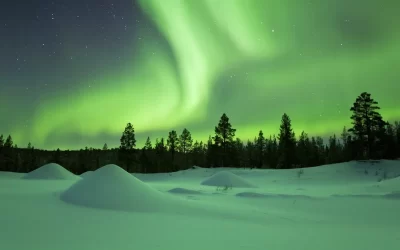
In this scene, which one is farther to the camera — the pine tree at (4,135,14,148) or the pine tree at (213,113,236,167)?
the pine tree at (4,135,14,148)

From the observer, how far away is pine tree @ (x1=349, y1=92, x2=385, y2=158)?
3294cm

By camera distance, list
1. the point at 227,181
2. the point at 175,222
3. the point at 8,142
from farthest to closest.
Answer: the point at 8,142
the point at 227,181
the point at 175,222

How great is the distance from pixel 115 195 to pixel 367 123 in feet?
114

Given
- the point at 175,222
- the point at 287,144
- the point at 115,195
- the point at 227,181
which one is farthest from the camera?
the point at 287,144

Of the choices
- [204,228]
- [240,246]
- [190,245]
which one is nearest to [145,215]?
[204,228]

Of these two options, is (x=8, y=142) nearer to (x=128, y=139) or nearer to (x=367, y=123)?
(x=128, y=139)

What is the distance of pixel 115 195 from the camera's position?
808cm

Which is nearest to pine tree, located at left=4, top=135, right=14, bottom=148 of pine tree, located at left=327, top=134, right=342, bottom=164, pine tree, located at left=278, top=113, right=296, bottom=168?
pine tree, located at left=278, top=113, right=296, bottom=168

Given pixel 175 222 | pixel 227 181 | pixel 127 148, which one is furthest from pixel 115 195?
pixel 127 148

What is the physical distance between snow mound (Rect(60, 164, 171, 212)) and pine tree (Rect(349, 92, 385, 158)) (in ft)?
109

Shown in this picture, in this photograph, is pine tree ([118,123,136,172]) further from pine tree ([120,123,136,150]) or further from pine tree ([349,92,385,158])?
pine tree ([349,92,385,158])

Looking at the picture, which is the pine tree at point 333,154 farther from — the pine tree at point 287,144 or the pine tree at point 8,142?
the pine tree at point 8,142

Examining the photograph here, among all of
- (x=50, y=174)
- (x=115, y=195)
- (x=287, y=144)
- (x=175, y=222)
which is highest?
(x=287, y=144)

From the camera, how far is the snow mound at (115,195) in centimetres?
754
